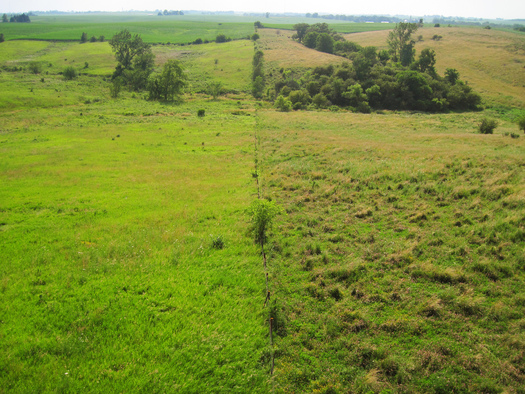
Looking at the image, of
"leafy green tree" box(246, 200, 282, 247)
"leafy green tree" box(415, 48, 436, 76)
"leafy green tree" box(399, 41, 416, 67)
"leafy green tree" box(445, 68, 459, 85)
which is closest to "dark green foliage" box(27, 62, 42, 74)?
"leafy green tree" box(246, 200, 282, 247)

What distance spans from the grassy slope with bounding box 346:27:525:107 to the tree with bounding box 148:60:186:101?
77517 millimetres

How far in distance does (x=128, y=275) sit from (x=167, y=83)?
Answer: 71.2 metres

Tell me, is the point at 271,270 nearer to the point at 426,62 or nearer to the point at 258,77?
the point at 258,77

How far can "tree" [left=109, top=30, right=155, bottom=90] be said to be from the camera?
89.2 metres

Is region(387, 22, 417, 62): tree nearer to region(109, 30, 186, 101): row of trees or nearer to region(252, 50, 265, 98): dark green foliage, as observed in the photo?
region(252, 50, 265, 98): dark green foliage

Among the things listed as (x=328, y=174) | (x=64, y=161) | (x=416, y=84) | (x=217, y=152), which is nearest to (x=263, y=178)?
(x=328, y=174)

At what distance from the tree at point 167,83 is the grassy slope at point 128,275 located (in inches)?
1881

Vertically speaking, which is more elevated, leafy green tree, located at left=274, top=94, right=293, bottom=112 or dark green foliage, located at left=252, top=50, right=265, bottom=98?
dark green foliage, located at left=252, top=50, right=265, bottom=98

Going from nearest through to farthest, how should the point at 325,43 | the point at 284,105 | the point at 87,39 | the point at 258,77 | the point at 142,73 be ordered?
the point at 284,105 < the point at 258,77 < the point at 142,73 < the point at 325,43 < the point at 87,39

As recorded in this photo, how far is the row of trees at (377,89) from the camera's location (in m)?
66.8

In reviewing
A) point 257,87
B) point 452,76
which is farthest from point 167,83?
point 452,76

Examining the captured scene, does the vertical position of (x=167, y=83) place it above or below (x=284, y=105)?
above

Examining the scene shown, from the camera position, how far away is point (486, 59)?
91875 millimetres

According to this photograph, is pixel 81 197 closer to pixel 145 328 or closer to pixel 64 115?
pixel 145 328
